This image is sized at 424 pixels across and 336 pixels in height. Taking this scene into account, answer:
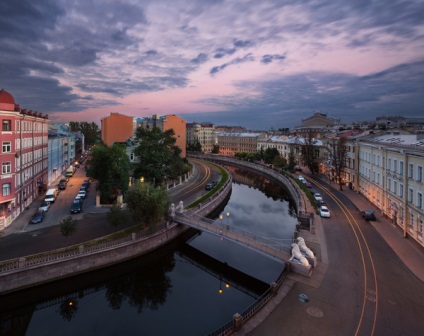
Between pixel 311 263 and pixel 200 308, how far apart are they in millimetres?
10215

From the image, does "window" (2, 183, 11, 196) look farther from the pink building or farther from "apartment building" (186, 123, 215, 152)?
"apartment building" (186, 123, 215, 152)

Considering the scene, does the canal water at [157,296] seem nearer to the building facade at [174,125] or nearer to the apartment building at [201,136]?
the building facade at [174,125]

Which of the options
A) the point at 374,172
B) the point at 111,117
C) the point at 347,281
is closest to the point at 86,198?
the point at 111,117

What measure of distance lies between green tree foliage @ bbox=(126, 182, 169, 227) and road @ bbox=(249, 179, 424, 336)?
16.9 metres

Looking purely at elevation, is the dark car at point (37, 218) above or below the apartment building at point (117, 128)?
below

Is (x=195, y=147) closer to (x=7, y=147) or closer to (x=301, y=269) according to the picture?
(x=7, y=147)

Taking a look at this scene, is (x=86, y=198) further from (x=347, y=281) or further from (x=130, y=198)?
(x=347, y=281)

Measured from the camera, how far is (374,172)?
45.7 m

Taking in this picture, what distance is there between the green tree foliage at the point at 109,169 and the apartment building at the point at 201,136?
111 meters

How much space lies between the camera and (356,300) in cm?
1958

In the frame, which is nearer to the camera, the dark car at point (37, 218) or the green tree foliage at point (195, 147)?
the dark car at point (37, 218)

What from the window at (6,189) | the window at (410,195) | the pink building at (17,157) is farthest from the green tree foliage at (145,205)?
the window at (410,195)

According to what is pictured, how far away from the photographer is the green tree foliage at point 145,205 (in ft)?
104

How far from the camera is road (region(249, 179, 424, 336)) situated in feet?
55.7
